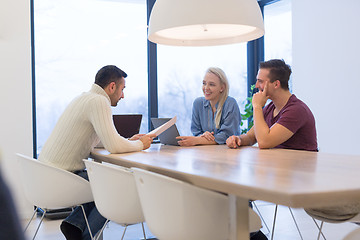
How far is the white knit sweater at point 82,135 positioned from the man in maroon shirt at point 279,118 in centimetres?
78

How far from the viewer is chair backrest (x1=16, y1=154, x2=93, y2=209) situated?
249 cm

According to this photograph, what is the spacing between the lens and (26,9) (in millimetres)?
4422

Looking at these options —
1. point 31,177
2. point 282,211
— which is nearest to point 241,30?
point 31,177

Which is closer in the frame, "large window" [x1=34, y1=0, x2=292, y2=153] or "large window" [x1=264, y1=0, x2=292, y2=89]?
"large window" [x1=34, y1=0, x2=292, y2=153]

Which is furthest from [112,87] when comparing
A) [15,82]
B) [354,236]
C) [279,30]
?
[279,30]

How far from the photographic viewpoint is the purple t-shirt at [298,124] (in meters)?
2.68

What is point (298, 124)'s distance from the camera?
268 cm

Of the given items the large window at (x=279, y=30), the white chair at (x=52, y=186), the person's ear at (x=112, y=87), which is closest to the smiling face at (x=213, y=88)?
the person's ear at (x=112, y=87)

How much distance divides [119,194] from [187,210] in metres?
0.62

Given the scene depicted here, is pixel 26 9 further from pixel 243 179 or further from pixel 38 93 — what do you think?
pixel 243 179

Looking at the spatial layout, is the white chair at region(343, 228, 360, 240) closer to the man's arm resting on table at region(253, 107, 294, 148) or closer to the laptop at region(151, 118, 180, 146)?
the man's arm resting on table at region(253, 107, 294, 148)

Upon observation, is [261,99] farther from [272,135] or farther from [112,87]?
[112,87]

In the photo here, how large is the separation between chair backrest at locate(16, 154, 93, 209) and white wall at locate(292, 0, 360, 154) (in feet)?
9.87

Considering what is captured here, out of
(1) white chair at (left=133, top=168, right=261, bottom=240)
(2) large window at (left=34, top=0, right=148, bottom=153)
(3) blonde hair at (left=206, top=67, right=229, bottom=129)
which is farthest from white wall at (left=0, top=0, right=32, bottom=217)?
(1) white chair at (left=133, top=168, right=261, bottom=240)
